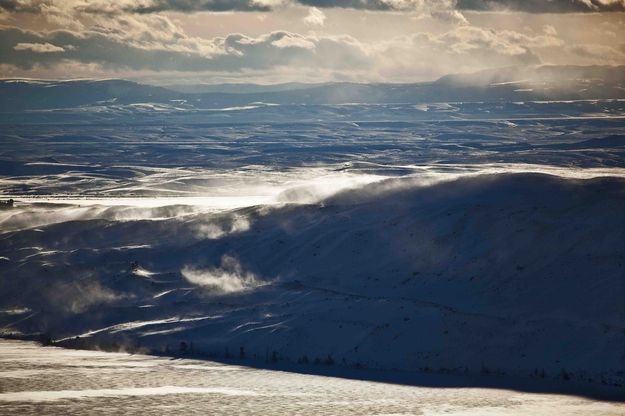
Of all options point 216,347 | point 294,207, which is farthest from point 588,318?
point 294,207

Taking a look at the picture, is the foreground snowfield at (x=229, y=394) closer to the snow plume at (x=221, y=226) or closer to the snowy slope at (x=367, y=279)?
the snowy slope at (x=367, y=279)

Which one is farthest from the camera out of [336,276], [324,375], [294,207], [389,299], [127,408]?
[294,207]

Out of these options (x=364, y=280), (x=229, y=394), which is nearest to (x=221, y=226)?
(x=364, y=280)

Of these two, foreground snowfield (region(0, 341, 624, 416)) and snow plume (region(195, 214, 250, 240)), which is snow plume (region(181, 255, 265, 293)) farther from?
foreground snowfield (region(0, 341, 624, 416))

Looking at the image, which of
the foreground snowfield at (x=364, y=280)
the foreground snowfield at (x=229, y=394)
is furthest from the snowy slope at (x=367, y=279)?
the foreground snowfield at (x=229, y=394)

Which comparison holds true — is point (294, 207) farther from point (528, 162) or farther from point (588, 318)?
point (528, 162)
